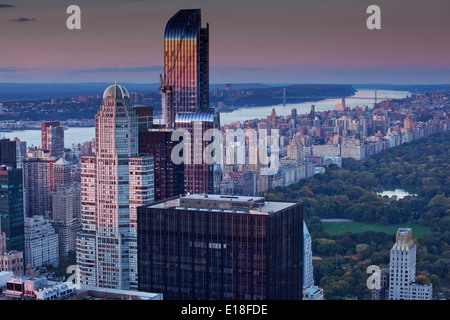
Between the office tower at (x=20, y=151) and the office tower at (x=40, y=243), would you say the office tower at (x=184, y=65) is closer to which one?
the office tower at (x=40, y=243)

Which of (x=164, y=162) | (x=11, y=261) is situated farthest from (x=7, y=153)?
(x=164, y=162)

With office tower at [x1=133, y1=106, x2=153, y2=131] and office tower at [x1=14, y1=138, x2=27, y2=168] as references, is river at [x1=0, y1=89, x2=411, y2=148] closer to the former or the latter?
office tower at [x1=14, y1=138, x2=27, y2=168]

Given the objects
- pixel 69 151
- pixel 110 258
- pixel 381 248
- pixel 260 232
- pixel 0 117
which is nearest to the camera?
pixel 260 232

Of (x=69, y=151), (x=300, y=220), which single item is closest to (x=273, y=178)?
(x=69, y=151)

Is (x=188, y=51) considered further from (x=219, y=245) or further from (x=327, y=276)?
(x=219, y=245)

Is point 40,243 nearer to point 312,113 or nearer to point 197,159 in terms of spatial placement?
point 197,159
